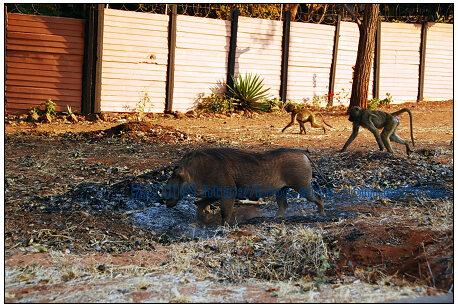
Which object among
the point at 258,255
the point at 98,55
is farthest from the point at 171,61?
the point at 258,255

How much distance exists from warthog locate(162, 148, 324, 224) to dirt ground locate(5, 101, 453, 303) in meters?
0.28

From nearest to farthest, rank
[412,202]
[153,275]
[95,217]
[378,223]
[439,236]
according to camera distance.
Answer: [153,275] < [439,236] < [378,223] < [95,217] < [412,202]

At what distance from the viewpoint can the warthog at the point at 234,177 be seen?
25.0 feet

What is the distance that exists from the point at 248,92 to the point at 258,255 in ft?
38.1

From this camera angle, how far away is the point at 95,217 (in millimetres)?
7859

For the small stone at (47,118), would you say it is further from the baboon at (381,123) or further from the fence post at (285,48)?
the baboon at (381,123)

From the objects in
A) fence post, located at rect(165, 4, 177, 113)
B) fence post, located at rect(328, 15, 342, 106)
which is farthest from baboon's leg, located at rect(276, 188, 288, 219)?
fence post, located at rect(328, 15, 342, 106)

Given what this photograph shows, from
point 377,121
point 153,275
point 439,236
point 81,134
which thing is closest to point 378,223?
point 439,236

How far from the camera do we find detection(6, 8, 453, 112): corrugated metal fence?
15.9 meters

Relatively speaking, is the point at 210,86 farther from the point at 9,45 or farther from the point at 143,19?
the point at 9,45

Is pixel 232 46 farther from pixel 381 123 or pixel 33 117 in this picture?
pixel 381 123

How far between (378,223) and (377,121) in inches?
167

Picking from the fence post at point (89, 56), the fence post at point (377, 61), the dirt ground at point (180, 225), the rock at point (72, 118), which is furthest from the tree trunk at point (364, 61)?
the rock at point (72, 118)

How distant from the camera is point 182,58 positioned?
17.5 meters
